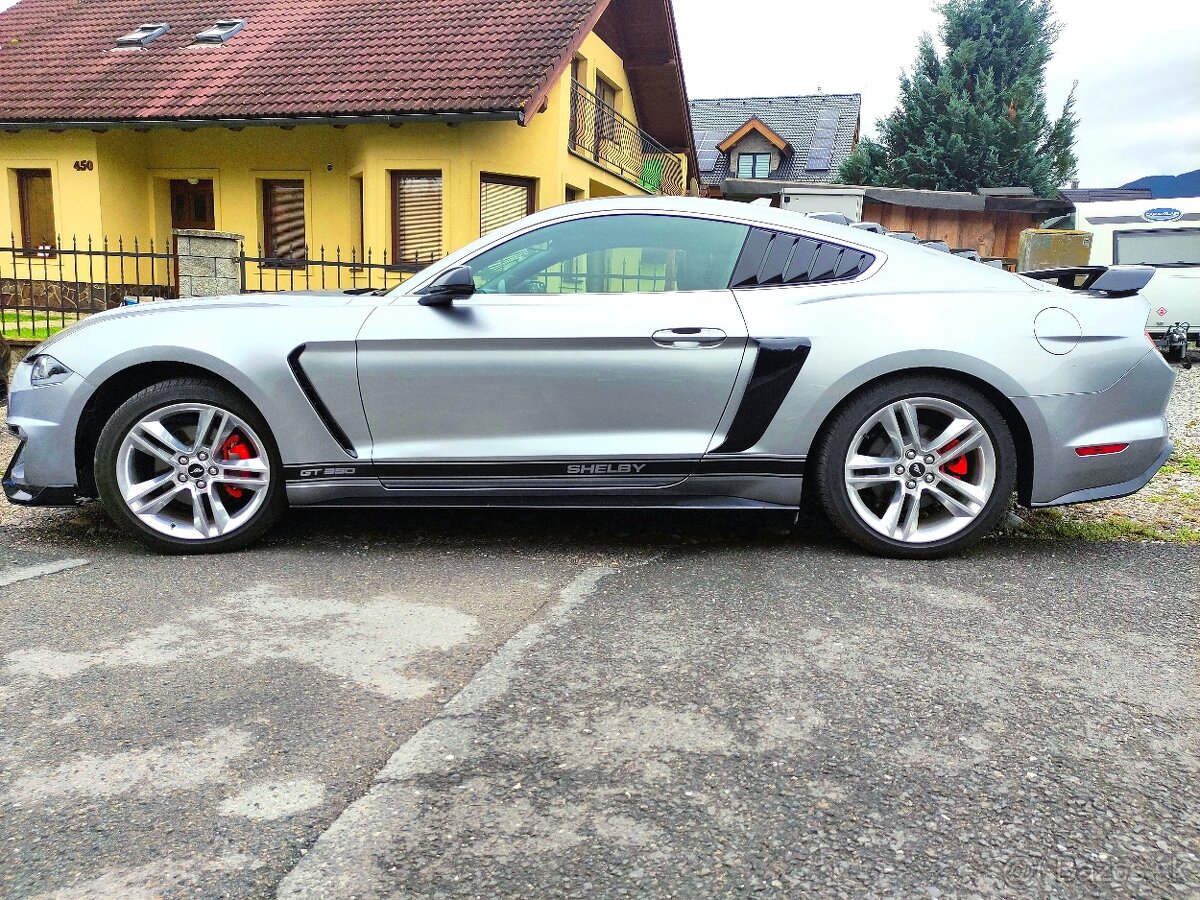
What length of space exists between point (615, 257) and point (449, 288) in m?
0.69

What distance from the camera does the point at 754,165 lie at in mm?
41406

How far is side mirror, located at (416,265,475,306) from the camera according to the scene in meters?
3.82

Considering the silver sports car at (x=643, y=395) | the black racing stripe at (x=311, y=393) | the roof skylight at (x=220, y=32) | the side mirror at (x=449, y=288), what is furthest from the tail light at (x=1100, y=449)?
the roof skylight at (x=220, y=32)

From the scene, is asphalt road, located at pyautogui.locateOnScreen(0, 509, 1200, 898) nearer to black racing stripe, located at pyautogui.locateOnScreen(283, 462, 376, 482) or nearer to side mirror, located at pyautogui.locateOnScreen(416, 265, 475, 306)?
black racing stripe, located at pyautogui.locateOnScreen(283, 462, 376, 482)

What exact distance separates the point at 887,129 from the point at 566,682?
36.4 m

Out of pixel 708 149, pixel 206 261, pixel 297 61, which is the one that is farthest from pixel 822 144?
pixel 206 261

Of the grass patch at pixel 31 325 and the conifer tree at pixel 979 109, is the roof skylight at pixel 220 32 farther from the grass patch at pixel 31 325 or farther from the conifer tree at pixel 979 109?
the conifer tree at pixel 979 109

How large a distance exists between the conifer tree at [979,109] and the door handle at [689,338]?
109 ft

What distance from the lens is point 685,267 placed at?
3.98 metres

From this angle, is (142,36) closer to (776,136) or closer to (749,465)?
(749,465)

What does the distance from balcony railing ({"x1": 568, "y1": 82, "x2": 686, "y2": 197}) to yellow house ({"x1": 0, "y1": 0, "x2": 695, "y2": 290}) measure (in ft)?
0.38

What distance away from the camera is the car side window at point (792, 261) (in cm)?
396

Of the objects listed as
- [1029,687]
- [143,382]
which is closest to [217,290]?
[143,382]

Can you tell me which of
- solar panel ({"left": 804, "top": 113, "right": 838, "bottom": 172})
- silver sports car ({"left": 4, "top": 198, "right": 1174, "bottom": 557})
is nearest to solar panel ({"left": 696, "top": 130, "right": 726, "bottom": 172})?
solar panel ({"left": 804, "top": 113, "right": 838, "bottom": 172})
